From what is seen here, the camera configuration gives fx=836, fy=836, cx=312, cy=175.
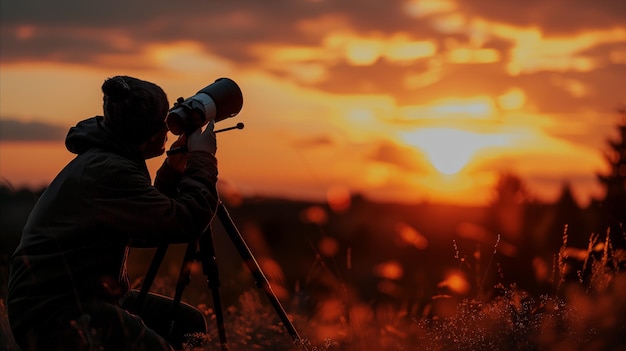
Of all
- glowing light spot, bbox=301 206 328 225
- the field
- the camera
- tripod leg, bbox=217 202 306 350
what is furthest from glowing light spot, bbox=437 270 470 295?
the camera

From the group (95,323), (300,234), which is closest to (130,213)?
(95,323)

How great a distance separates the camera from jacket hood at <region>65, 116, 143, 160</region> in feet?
14.1

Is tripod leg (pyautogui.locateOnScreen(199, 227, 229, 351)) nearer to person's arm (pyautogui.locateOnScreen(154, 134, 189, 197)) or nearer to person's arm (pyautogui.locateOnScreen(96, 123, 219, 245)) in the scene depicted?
person's arm (pyautogui.locateOnScreen(154, 134, 189, 197))

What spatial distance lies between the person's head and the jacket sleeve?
0.65ft

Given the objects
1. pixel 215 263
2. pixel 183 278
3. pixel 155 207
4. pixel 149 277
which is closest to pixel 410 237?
pixel 215 263

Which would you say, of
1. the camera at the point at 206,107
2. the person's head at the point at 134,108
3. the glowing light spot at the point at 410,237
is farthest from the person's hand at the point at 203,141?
the glowing light spot at the point at 410,237

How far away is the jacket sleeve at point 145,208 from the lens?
13.5 ft

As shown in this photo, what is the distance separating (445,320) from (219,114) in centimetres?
182

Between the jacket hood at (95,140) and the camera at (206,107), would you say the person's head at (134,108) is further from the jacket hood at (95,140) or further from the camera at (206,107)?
the camera at (206,107)

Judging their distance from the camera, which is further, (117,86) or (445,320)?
(445,320)

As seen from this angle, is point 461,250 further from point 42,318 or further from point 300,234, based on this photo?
point 300,234

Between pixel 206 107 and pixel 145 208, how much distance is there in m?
0.90

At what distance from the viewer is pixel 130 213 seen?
4.11 meters

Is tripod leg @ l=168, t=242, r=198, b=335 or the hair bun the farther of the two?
tripod leg @ l=168, t=242, r=198, b=335
